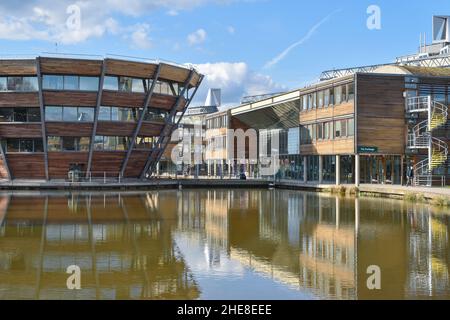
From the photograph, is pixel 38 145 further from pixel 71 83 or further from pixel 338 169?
pixel 338 169

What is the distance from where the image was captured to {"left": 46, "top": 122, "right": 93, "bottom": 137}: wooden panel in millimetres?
48500

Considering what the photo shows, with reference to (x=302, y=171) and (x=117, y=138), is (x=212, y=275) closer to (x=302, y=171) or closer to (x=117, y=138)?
(x=117, y=138)

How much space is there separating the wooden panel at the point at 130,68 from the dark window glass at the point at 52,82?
405 cm

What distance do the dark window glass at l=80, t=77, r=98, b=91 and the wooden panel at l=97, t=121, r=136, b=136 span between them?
3.06 m

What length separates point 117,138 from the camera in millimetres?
50938

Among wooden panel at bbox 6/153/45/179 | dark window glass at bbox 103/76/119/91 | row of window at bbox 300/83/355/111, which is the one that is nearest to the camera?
row of window at bbox 300/83/355/111

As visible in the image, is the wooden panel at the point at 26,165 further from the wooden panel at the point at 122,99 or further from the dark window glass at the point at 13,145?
the wooden panel at the point at 122,99

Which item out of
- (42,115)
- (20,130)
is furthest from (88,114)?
(20,130)

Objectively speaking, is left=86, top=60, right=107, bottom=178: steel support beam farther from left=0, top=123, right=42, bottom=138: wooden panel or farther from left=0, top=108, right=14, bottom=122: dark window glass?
left=0, top=108, right=14, bottom=122: dark window glass

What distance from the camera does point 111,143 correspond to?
50.7 m

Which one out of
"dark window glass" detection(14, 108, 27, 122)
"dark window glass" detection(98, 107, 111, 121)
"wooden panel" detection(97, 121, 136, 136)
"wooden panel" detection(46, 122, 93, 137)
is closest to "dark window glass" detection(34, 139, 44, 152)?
"wooden panel" detection(46, 122, 93, 137)

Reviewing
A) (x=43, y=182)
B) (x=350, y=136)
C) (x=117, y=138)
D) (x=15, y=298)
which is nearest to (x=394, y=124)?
(x=350, y=136)
